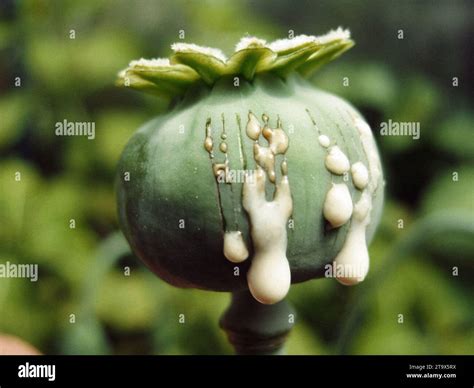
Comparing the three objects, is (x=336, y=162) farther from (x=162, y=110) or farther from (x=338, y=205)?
(x=162, y=110)

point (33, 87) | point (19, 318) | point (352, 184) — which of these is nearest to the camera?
point (352, 184)

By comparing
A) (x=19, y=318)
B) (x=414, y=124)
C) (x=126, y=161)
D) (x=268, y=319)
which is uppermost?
(x=414, y=124)

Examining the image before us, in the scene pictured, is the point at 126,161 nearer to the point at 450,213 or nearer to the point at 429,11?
the point at 450,213

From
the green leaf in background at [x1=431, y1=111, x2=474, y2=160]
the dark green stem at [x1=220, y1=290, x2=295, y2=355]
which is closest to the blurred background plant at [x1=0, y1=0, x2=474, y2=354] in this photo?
the green leaf in background at [x1=431, y1=111, x2=474, y2=160]

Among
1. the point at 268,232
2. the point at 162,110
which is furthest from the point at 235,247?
the point at 162,110

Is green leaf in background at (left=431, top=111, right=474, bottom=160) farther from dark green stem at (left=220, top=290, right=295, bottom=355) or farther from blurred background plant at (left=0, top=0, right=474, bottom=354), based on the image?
dark green stem at (left=220, top=290, right=295, bottom=355)

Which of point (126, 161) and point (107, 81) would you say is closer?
point (126, 161)

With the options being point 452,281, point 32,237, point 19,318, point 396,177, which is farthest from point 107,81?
point 452,281
